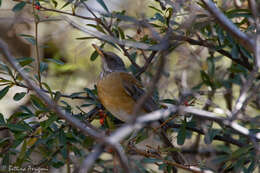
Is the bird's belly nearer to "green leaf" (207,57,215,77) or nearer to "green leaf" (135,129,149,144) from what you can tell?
"green leaf" (135,129,149,144)

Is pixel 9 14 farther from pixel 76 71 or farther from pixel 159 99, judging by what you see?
pixel 159 99

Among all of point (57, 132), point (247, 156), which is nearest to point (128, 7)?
point (57, 132)

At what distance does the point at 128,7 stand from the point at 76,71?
6.36 ft

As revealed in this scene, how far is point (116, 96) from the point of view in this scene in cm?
489

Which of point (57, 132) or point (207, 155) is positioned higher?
point (57, 132)

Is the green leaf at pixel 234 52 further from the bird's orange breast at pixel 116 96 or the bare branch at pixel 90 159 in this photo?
the bare branch at pixel 90 159

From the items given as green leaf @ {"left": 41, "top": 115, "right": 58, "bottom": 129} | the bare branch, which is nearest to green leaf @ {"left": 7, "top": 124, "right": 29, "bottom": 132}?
green leaf @ {"left": 41, "top": 115, "right": 58, "bottom": 129}

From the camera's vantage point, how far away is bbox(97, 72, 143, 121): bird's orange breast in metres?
4.79

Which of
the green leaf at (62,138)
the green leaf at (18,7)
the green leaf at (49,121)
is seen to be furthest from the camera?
the green leaf at (18,7)

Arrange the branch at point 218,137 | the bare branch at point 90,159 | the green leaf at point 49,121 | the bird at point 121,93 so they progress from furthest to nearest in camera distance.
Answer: the bird at point 121,93
the branch at point 218,137
the green leaf at point 49,121
the bare branch at point 90,159

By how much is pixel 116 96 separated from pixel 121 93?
10cm

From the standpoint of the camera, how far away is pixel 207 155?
18.9ft

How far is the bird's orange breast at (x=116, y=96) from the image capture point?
4.79 m

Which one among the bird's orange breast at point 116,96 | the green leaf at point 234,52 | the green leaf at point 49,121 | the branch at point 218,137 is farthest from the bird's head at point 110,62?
the green leaf at point 234,52
